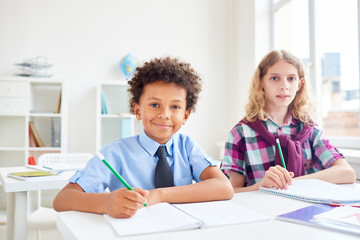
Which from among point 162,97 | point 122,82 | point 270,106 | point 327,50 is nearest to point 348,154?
point 270,106

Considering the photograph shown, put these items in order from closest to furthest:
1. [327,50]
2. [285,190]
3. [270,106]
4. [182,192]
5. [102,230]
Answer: [102,230] → [182,192] → [285,190] → [270,106] → [327,50]

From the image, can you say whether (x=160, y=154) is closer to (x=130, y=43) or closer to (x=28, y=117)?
(x=28, y=117)

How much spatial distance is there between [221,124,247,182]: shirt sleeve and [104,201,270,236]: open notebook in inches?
27.0

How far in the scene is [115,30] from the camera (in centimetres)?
384

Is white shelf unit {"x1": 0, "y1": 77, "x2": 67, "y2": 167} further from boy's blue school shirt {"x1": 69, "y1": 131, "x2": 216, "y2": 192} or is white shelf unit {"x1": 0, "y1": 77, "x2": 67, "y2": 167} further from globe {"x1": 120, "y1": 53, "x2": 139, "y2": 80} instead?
boy's blue school shirt {"x1": 69, "y1": 131, "x2": 216, "y2": 192}

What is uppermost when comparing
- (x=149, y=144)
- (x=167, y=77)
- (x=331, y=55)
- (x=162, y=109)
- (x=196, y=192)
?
(x=331, y=55)

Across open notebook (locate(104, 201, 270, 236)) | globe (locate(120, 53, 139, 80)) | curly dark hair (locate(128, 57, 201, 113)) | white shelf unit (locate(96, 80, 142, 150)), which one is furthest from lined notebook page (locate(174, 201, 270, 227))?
globe (locate(120, 53, 139, 80))

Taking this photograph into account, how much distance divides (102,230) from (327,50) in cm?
283

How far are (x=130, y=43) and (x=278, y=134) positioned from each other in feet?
8.80

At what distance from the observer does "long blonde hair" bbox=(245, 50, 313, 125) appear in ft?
5.35

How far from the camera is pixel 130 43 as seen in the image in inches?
153

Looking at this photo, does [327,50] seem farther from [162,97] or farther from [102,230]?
[102,230]

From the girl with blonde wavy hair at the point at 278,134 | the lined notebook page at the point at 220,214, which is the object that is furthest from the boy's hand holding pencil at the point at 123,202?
the girl with blonde wavy hair at the point at 278,134

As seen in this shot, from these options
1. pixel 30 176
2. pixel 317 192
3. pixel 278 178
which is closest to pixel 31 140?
pixel 30 176
